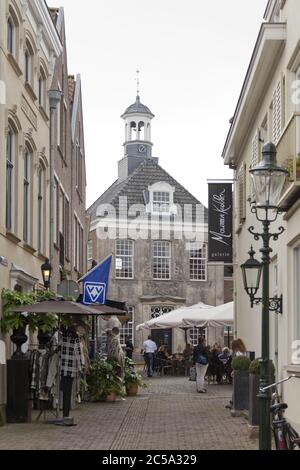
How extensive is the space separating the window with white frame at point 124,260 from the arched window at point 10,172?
34670mm

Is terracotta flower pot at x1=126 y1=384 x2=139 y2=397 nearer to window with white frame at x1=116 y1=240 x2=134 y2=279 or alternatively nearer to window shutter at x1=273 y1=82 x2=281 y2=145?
window shutter at x1=273 y1=82 x2=281 y2=145

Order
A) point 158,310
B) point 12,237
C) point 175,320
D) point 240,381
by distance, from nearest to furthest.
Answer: point 240,381
point 12,237
point 175,320
point 158,310

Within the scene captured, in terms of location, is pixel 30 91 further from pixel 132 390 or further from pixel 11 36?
pixel 132 390

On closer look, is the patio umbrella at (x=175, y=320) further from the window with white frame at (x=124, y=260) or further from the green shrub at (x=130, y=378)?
the window with white frame at (x=124, y=260)

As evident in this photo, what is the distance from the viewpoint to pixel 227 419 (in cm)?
1712

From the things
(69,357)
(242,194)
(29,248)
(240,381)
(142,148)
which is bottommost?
(240,381)

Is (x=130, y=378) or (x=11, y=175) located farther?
(x=130, y=378)

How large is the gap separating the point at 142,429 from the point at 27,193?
7790mm

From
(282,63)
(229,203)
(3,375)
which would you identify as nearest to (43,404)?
(3,375)

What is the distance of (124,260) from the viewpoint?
5391cm

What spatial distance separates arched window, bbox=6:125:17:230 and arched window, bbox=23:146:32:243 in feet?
6.06

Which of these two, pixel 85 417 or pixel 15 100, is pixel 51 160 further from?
pixel 85 417

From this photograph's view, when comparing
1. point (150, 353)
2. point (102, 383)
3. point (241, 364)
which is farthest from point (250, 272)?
point (150, 353)

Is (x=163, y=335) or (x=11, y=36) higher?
(x=11, y=36)
